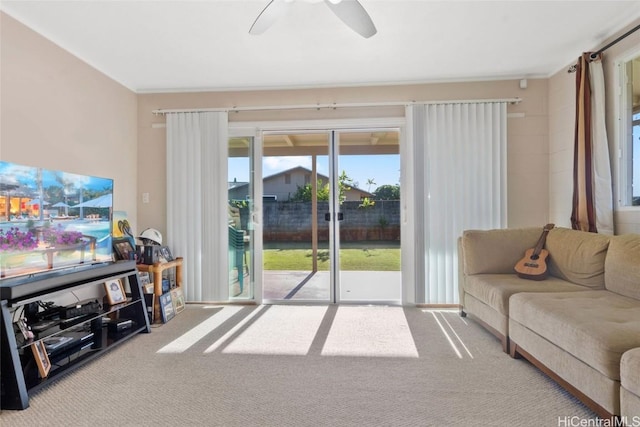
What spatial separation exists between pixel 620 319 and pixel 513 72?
2641 mm

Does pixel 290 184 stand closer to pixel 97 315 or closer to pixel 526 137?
pixel 97 315

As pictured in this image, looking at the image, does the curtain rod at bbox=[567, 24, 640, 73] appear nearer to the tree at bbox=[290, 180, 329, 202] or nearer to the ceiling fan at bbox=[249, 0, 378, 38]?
the ceiling fan at bbox=[249, 0, 378, 38]

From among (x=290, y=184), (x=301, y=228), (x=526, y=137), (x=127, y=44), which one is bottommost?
(x=301, y=228)

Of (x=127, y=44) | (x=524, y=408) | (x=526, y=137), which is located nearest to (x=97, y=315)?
(x=127, y=44)

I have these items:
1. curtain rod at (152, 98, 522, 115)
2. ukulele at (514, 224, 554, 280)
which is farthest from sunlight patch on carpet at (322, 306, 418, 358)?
curtain rod at (152, 98, 522, 115)

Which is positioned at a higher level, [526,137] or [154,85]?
[154,85]

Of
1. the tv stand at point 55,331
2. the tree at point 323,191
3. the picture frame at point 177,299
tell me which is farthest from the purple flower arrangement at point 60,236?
the tree at point 323,191

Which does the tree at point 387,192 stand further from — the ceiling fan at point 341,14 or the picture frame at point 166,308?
the picture frame at point 166,308

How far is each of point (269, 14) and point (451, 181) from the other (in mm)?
2394

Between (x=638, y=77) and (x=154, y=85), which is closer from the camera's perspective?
(x=638, y=77)

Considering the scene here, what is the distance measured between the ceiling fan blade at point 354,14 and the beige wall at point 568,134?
82.0 inches

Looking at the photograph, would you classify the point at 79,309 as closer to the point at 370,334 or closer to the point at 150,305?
the point at 150,305

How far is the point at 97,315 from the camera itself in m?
2.36

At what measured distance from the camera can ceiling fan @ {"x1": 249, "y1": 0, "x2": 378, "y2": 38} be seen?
1.93 m
